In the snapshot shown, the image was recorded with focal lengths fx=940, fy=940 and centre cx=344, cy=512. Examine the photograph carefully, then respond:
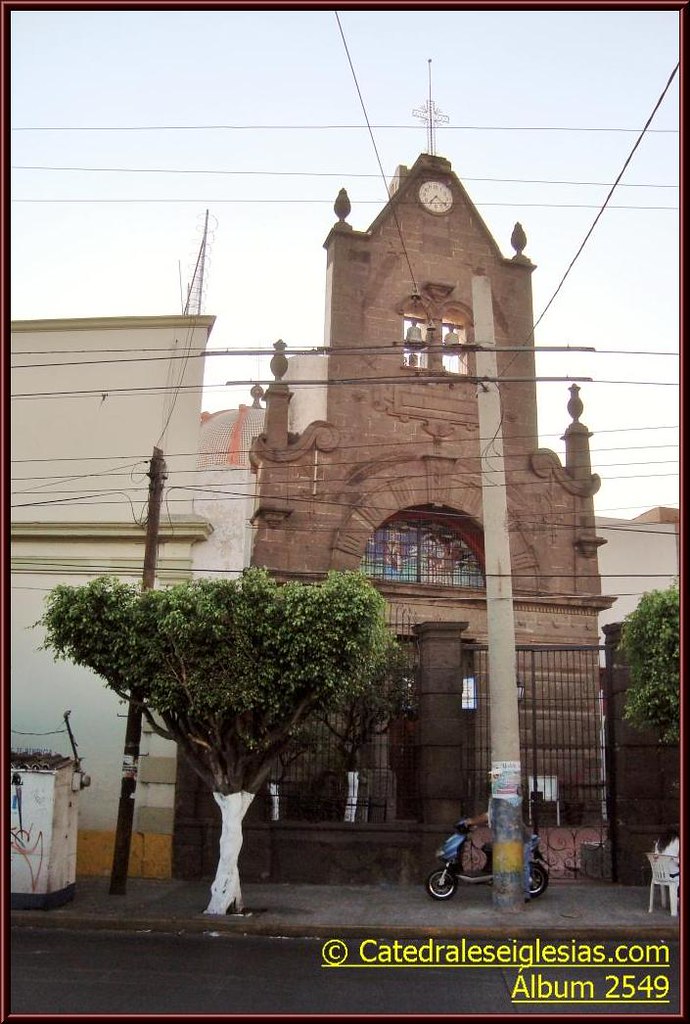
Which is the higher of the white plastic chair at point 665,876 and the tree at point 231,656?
the tree at point 231,656

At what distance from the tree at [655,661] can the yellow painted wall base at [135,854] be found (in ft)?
27.5

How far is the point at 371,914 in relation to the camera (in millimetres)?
12898

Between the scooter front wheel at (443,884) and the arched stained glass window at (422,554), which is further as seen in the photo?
the arched stained glass window at (422,554)

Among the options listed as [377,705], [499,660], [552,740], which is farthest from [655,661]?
[552,740]

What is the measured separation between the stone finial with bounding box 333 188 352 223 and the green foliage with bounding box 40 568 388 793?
1247 centimetres

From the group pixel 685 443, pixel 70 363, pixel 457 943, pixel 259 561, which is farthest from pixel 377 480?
pixel 685 443

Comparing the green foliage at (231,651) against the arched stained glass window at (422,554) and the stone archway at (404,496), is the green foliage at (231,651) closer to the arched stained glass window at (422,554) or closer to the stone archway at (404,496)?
the stone archway at (404,496)

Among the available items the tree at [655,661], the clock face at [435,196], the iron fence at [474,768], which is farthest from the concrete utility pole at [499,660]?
the clock face at [435,196]

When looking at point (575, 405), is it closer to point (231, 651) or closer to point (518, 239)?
point (518, 239)

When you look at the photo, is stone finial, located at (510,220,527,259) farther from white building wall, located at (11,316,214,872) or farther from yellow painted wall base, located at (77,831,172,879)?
yellow painted wall base, located at (77,831,172,879)

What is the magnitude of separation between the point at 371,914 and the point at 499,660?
3.90 metres

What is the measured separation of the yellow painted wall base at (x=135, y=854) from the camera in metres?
16.3

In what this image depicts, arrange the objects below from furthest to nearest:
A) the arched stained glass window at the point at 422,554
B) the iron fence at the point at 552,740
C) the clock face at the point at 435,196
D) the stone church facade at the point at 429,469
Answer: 1. the clock face at the point at 435,196
2. the arched stained glass window at the point at 422,554
3. the stone church facade at the point at 429,469
4. the iron fence at the point at 552,740

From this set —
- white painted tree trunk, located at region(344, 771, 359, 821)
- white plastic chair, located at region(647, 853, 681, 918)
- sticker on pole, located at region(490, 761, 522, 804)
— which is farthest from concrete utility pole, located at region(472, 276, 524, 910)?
white painted tree trunk, located at region(344, 771, 359, 821)
